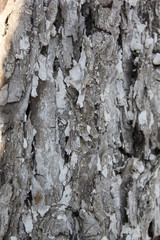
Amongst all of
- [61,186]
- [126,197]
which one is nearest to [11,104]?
[61,186]

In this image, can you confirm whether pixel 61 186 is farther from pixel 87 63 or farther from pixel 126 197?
pixel 87 63

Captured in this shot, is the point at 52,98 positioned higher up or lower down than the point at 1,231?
higher up

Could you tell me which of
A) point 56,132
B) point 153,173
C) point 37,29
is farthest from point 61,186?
point 37,29

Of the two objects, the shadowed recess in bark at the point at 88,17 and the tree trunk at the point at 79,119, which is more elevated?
the shadowed recess in bark at the point at 88,17

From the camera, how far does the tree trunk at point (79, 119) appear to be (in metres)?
0.80

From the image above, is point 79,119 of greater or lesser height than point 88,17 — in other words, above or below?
below

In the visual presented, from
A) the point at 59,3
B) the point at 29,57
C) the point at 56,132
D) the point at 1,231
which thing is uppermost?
the point at 59,3

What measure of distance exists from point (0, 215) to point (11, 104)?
0.23 m

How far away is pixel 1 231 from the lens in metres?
0.80

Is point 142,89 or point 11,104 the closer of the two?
point 11,104

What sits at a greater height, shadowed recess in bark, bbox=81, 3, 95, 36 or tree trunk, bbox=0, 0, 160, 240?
shadowed recess in bark, bbox=81, 3, 95, 36

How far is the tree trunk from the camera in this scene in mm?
804

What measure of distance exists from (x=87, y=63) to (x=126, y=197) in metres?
0.32

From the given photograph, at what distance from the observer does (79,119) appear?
853mm
